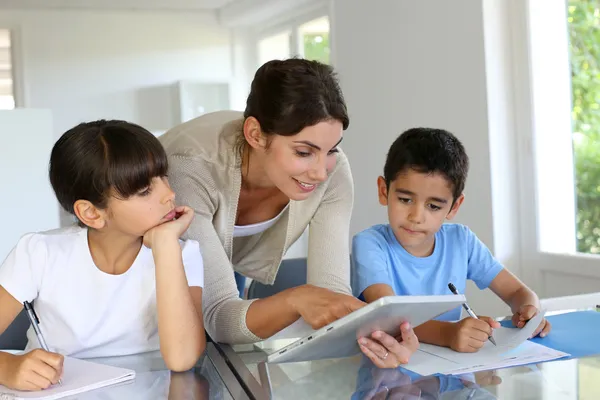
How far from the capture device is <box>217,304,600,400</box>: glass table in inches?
36.5

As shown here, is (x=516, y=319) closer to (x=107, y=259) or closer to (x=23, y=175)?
(x=107, y=259)

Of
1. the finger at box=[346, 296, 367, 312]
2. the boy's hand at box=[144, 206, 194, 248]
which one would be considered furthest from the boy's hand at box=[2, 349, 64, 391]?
the finger at box=[346, 296, 367, 312]

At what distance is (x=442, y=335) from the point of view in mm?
1226

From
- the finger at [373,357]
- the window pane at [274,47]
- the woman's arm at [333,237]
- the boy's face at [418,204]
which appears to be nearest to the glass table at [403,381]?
the finger at [373,357]

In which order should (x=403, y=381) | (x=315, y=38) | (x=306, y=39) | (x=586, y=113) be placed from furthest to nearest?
(x=306, y=39) < (x=315, y=38) < (x=586, y=113) < (x=403, y=381)

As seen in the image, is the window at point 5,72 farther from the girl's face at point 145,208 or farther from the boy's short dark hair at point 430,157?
the girl's face at point 145,208

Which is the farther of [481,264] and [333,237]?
[481,264]

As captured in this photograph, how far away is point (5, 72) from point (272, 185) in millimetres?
5702

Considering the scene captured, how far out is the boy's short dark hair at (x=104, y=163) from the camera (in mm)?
1284

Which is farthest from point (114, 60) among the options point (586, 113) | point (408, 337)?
point (408, 337)

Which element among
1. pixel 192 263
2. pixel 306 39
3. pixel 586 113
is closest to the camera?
pixel 192 263

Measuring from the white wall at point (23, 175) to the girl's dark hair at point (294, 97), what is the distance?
2248mm

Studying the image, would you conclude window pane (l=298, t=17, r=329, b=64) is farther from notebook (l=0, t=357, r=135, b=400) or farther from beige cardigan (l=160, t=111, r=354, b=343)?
notebook (l=0, t=357, r=135, b=400)

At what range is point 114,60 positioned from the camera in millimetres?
6809
